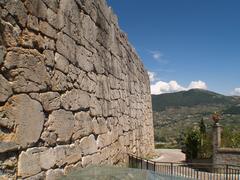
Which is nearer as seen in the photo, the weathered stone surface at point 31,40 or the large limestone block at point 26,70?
the large limestone block at point 26,70

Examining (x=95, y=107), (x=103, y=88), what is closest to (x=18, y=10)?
(x=95, y=107)

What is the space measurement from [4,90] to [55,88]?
105 cm

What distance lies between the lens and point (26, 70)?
3584mm

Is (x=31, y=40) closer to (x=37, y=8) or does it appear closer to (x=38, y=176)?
(x=37, y=8)

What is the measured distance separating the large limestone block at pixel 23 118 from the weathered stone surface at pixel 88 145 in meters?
1.38

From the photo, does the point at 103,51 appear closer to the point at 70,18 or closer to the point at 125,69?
the point at 70,18

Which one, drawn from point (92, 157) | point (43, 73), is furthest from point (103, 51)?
point (43, 73)

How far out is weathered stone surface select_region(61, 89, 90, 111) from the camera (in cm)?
455

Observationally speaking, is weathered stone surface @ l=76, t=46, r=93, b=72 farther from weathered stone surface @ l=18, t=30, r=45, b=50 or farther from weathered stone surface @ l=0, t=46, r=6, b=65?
weathered stone surface @ l=0, t=46, r=6, b=65

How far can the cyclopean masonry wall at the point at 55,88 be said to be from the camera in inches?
132

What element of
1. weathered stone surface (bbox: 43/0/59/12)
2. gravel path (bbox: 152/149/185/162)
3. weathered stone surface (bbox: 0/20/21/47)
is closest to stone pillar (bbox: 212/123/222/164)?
gravel path (bbox: 152/149/185/162)

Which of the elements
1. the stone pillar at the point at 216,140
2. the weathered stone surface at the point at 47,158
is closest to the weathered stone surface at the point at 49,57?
the weathered stone surface at the point at 47,158

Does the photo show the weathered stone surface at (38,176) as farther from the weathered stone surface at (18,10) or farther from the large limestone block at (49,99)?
the weathered stone surface at (18,10)

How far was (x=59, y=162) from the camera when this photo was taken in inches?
167
